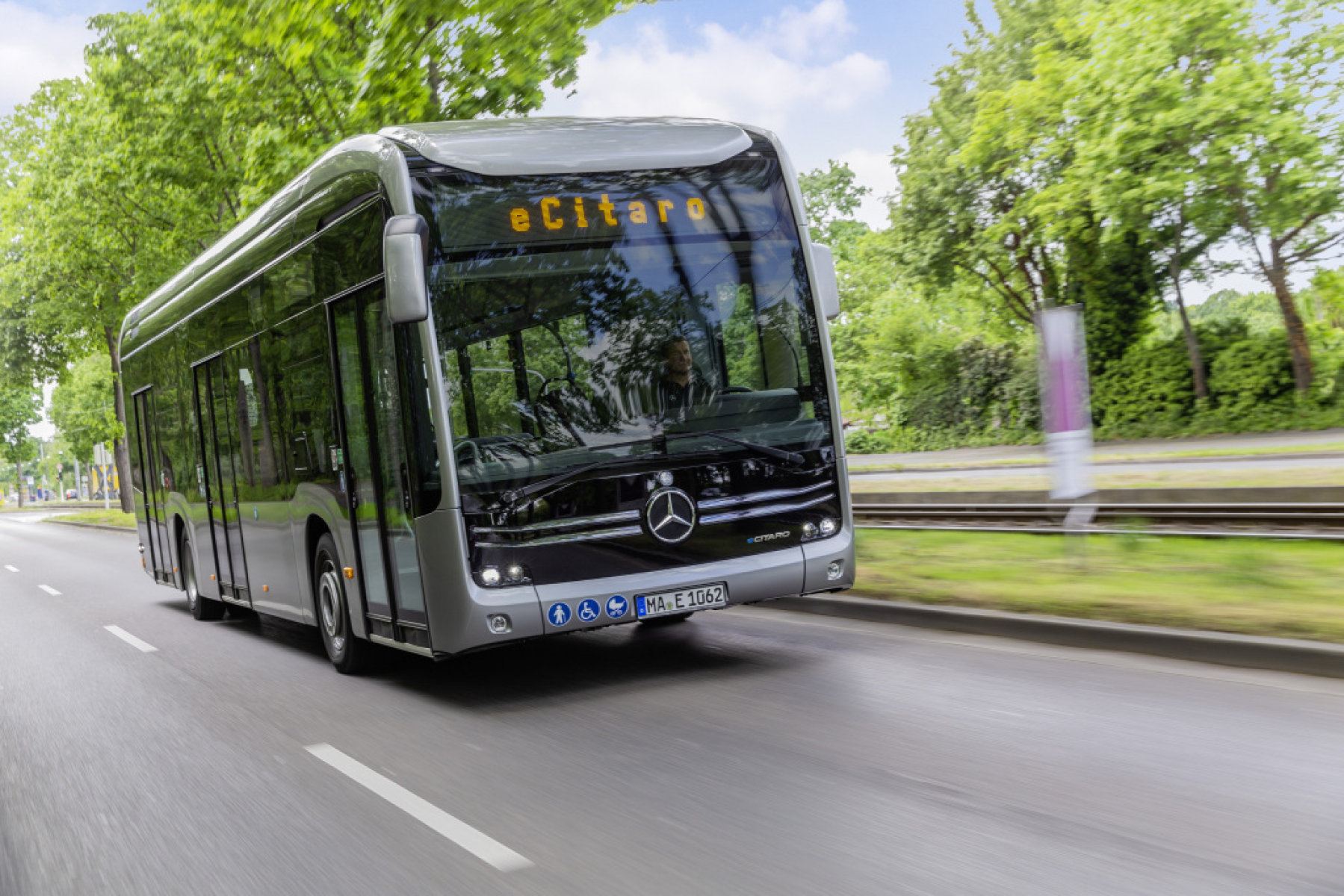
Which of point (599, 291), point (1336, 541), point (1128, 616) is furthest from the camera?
point (1336, 541)

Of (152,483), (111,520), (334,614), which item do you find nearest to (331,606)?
(334,614)

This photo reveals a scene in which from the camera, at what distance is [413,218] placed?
683 centimetres

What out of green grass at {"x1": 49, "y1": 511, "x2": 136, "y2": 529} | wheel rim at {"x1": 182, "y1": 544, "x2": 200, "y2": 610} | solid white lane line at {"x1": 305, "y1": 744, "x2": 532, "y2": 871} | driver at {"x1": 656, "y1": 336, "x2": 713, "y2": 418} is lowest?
green grass at {"x1": 49, "y1": 511, "x2": 136, "y2": 529}

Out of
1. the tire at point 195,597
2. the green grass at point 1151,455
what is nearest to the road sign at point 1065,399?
the tire at point 195,597

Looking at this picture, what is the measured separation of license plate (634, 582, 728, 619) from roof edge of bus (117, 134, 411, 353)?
254 cm

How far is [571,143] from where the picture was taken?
Answer: 747cm

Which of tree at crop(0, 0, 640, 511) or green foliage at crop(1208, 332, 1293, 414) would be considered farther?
green foliage at crop(1208, 332, 1293, 414)

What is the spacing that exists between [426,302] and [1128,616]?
458cm

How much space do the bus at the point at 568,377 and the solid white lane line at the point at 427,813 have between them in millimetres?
949

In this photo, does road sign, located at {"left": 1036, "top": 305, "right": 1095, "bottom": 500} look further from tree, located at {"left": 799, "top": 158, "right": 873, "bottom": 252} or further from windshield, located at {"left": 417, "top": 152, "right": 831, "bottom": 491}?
tree, located at {"left": 799, "top": 158, "right": 873, "bottom": 252}

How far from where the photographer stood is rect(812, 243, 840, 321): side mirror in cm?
785

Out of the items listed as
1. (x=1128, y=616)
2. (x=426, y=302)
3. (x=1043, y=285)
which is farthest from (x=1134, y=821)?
(x=1043, y=285)

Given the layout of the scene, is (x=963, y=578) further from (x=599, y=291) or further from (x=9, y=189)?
(x=9, y=189)

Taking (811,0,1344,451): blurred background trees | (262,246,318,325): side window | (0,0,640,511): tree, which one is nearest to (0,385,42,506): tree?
(0,0,640,511): tree
